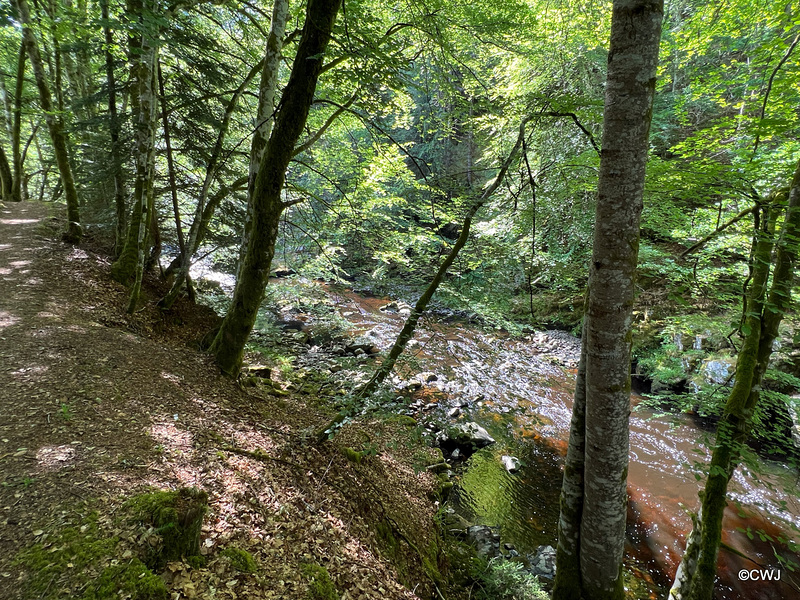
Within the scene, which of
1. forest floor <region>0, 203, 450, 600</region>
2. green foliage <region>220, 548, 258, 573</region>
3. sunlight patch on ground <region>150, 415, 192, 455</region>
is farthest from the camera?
sunlight patch on ground <region>150, 415, 192, 455</region>

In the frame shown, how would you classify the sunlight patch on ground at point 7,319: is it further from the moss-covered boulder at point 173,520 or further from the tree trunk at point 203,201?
the moss-covered boulder at point 173,520

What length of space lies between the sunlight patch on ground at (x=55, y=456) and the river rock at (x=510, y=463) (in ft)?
22.1

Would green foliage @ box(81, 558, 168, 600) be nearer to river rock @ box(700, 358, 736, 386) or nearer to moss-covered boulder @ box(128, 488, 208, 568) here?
moss-covered boulder @ box(128, 488, 208, 568)

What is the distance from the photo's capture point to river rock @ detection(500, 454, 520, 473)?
273 inches

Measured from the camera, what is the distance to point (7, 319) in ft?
15.3

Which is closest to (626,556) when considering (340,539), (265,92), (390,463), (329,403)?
(390,463)

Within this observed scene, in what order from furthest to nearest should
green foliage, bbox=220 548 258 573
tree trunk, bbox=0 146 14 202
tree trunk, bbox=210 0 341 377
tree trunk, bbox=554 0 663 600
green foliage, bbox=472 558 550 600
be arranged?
tree trunk, bbox=0 146 14 202 → green foliage, bbox=472 558 550 600 → tree trunk, bbox=210 0 341 377 → green foliage, bbox=220 548 258 573 → tree trunk, bbox=554 0 663 600

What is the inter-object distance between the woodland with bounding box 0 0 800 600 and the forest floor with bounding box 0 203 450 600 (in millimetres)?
25

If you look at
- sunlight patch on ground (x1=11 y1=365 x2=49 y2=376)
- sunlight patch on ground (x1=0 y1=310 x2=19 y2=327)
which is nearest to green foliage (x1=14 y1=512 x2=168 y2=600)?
sunlight patch on ground (x1=11 y1=365 x2=49 y2=376)

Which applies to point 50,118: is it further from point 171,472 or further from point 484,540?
point 484,540

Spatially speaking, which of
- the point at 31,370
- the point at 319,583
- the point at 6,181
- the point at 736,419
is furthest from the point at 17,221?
the point at 736,419

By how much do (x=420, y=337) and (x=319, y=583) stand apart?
10.2 feet

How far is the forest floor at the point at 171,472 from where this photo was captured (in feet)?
6.79

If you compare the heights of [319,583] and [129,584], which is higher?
[129,584]
